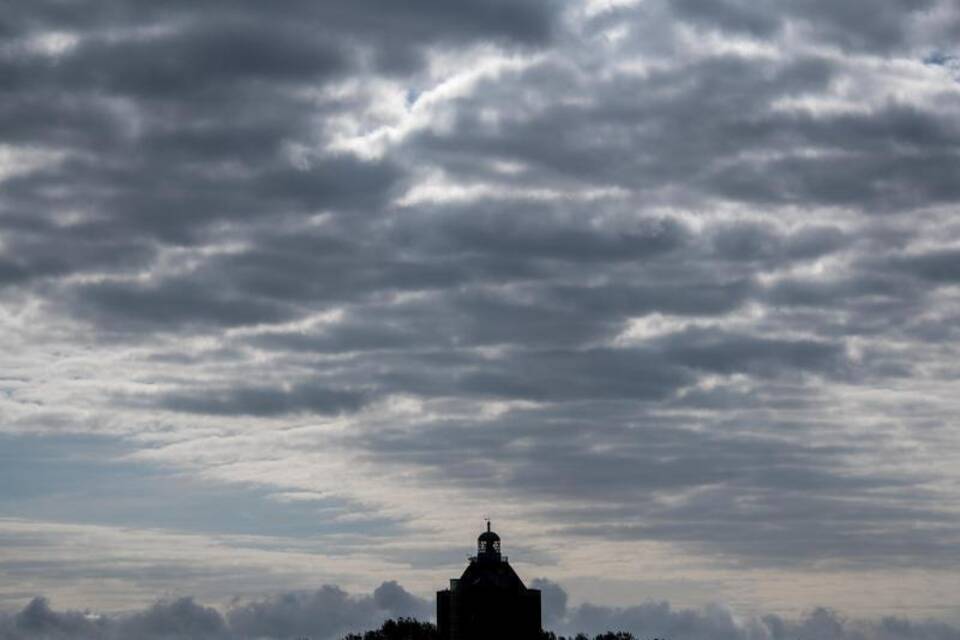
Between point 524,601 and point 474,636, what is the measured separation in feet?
22.8

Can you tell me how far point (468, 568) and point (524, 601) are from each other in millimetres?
7605

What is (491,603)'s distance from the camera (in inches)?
7018

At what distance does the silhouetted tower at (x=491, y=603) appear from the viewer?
7013 inches

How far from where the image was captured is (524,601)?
180 meters

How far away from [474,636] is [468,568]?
8.16 m

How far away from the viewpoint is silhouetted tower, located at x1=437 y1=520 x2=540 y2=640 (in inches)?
7013

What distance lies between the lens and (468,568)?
181875 millimetres
